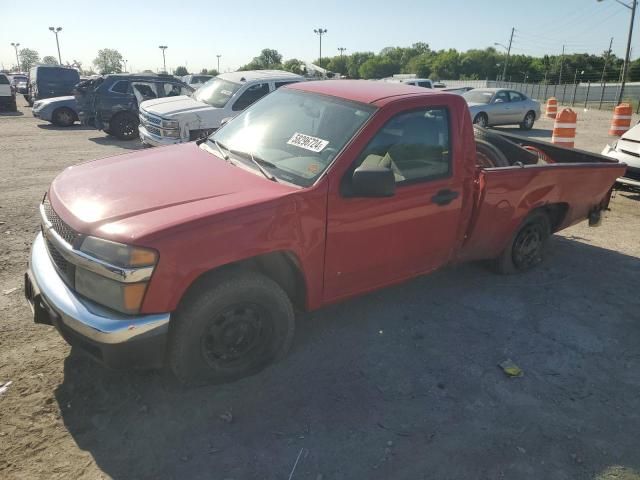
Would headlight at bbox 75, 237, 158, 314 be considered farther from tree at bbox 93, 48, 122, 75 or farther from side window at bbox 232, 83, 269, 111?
tree at bbox 93, 48, 122, 75

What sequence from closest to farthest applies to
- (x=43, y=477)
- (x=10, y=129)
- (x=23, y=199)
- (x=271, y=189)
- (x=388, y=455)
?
(x=43, y=477) < (x=388, y=455) < (x=271, y=189) < (x=23, y=199) < (x=10, y=129)

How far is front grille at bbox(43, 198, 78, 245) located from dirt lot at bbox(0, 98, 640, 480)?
950 millimetres

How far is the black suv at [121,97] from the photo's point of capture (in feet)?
41.5

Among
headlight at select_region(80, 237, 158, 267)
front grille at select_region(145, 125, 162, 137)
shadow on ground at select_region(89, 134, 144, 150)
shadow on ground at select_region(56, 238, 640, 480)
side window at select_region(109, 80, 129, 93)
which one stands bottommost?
shadow on ground at select_region(56, 238, 640, 480)

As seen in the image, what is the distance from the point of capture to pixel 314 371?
3393 mm

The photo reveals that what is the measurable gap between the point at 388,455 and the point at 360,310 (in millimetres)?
1603

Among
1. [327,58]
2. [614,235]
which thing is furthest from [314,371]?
[327,58]

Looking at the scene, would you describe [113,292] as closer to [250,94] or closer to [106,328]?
[106,328]

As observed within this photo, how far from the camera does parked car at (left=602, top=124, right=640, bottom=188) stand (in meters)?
7.51

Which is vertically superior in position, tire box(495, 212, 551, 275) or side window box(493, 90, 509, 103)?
side window box(493, 90, 509, 103)

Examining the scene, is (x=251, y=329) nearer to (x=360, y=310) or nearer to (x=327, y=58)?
(x=360, y=310)

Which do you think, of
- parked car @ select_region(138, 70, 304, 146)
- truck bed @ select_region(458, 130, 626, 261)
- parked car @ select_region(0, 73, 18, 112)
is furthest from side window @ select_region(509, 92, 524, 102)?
parked car @ select_region(0, 73, 18, 112)

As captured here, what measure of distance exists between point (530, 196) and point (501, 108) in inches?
539

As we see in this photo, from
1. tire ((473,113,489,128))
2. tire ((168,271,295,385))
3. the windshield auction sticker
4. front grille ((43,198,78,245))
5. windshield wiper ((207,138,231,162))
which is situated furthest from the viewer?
tire ((473,113,489,128))
